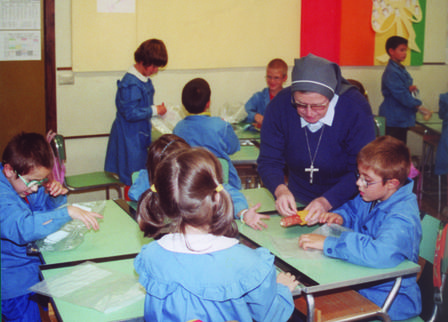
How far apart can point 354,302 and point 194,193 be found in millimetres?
1067

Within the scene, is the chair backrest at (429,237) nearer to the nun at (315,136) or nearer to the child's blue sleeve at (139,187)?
the nun at (315,136)

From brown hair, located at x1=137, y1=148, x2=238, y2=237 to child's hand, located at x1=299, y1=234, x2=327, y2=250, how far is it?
68 centimetres

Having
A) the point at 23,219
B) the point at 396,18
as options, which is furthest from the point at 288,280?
the point at 396,18

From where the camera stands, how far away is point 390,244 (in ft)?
6.95

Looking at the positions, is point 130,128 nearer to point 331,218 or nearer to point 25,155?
point 25,155

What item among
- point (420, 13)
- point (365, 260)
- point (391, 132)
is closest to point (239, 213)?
point (365, 260)

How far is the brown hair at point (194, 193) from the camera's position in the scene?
5.19 ft

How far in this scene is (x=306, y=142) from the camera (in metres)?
2.71

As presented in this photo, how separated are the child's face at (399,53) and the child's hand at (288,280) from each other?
4784mm

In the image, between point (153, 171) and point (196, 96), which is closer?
point (153, 171)

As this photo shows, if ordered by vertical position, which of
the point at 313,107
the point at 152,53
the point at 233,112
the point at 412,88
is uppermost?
the point at 152,53

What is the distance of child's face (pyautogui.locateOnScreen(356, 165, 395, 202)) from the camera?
Result: 2.36m

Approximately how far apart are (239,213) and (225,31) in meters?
3.45

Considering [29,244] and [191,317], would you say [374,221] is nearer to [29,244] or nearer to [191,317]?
[191,317]
